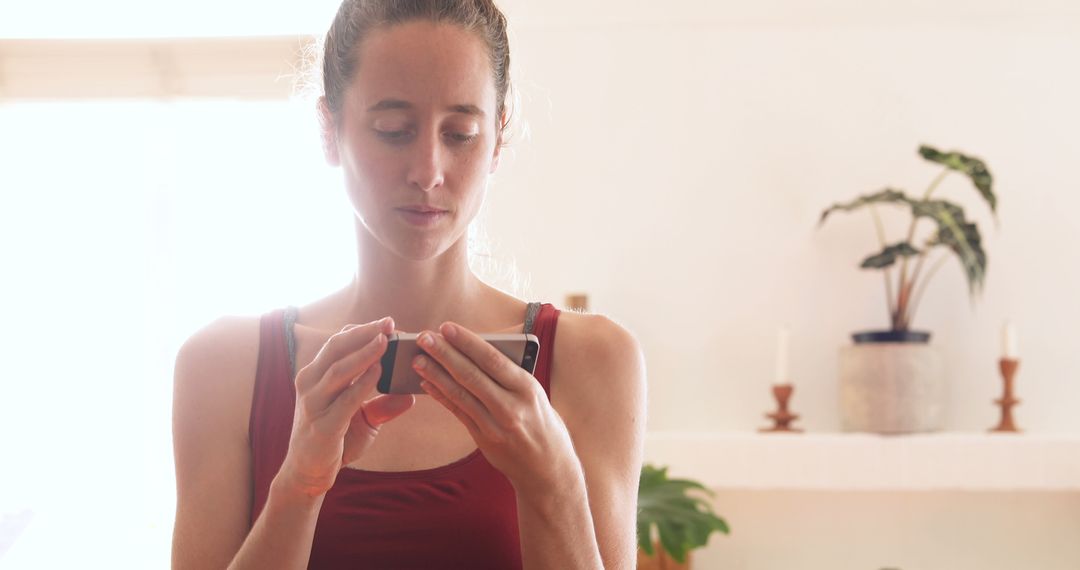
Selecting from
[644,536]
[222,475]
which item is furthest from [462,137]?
[644,536]

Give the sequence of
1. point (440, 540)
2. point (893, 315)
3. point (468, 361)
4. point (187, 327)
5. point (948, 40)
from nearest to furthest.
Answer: point (468, 361)
point (440, 540)
point (893, 315)
point (948, 40)
point (187, 327)

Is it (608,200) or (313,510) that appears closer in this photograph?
(313,510)

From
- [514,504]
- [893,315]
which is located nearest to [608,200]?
[893,315]

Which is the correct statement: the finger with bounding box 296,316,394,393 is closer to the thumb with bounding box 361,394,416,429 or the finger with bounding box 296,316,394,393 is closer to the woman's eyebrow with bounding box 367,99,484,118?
the thumb with bounding box 361,394,416,429

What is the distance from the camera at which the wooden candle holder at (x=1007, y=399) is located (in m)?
3.82

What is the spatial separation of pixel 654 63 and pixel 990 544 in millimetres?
2007

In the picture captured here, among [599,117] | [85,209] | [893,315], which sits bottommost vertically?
[893,315]

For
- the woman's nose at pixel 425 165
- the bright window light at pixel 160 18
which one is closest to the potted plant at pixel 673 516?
the bright window light at pixel 160 18

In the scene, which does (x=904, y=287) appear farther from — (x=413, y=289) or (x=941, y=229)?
(x=413, y=289)

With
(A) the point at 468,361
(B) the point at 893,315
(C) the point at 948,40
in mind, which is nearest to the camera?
(A) the point at 468,361

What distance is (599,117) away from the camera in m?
4.19

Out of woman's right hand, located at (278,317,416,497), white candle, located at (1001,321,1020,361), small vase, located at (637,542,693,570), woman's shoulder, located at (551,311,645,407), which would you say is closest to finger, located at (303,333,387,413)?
woman's right hand, located at (278,317,416,497)

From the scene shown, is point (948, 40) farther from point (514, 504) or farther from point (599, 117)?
point (514, 504)

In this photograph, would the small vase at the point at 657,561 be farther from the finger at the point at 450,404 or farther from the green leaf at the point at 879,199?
the finger at the point at 450,404
